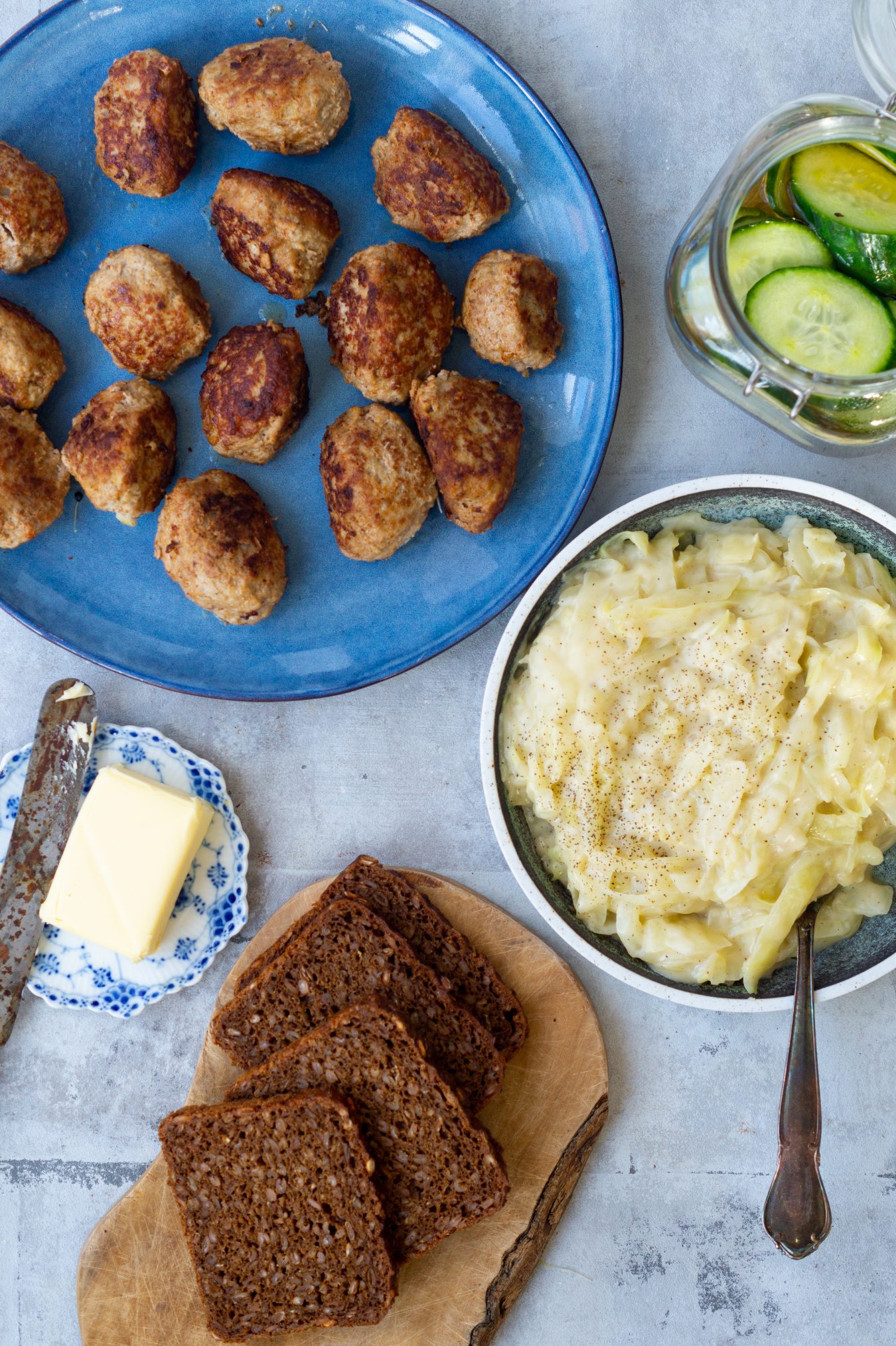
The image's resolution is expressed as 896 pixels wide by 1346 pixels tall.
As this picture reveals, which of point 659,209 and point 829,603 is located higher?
point 659,209

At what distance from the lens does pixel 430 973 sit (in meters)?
2.74

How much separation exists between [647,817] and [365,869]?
2.73 ft

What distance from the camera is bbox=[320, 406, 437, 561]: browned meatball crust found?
2561 millimetres

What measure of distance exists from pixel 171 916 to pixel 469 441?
1579 millimetres

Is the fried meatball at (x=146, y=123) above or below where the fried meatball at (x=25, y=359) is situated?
above

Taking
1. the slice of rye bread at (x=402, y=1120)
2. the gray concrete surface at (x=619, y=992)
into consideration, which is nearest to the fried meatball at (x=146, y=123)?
the gray concrete surface at (x=619, y=992)

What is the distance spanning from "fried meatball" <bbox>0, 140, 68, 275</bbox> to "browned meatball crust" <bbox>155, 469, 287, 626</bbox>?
27.2 inches

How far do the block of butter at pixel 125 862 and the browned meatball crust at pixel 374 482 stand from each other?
880 millimetres

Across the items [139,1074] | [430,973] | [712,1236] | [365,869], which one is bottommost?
[712,1236]

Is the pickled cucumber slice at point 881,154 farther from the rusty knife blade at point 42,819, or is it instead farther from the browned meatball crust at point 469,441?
the rusty knife blade at point 42,819

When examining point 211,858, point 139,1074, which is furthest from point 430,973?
point 139,1074

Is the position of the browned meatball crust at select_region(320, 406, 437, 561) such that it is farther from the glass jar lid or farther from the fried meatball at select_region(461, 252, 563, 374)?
the glass jar lid

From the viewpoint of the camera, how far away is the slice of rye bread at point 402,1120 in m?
2.65

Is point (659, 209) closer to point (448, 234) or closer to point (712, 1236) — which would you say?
point (448, 234)
